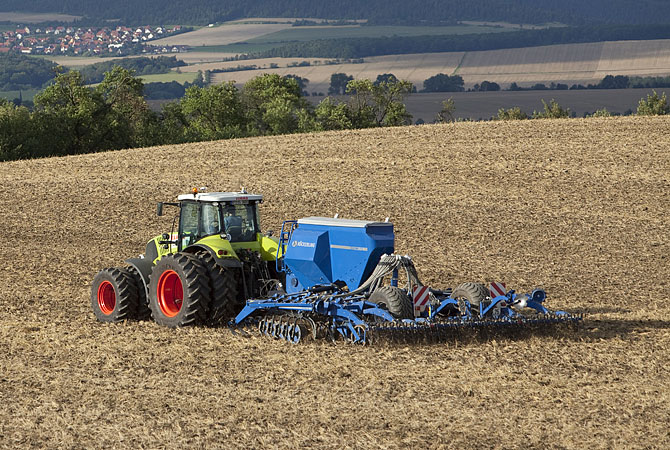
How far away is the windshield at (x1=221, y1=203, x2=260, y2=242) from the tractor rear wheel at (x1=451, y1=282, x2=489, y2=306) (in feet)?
11.1

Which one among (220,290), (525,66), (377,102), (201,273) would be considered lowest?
(220,290)

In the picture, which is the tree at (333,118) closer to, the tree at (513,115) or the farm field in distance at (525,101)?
the farm field in distance at (525,101)

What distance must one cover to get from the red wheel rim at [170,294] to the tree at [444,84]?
117484 mm

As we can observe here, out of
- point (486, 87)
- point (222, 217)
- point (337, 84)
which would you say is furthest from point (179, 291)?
point (337, 84)

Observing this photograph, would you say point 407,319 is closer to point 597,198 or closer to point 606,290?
point 606,290

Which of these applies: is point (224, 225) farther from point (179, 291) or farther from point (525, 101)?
point (525, 101)

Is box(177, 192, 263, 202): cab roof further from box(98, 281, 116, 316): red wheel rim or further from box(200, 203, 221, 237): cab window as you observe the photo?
box(98, 281, 116, 316): red wheel rim

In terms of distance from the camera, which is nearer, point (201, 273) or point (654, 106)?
point (201, 273)

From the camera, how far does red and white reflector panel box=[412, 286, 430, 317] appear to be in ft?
40.5

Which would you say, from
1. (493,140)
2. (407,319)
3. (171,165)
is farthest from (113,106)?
(407,319)

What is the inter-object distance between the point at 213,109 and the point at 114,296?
48711mm

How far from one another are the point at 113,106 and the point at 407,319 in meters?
46.7

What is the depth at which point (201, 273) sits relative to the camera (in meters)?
13.3

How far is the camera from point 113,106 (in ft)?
183
